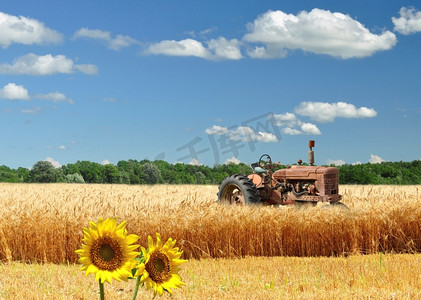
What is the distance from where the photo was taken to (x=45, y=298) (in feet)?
18.2

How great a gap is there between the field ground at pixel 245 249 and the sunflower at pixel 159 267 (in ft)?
10.6

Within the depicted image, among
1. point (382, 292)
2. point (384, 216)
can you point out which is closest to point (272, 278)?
point (382, 292)

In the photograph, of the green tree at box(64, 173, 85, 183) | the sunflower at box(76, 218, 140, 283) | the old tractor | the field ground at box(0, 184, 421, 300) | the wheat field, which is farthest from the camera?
the green tree at box(64, 173, 85, 183)

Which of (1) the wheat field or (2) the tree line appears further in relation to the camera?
(2) the tree line

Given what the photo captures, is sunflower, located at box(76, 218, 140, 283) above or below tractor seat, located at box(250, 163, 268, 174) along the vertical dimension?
below

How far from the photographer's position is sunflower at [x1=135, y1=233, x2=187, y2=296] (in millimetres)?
2578

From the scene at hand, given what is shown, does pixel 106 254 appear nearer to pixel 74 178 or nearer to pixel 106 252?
pixel 106 252

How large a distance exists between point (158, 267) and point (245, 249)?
689 centimetres

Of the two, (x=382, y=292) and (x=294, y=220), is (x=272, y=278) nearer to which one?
(x=382, y=292)

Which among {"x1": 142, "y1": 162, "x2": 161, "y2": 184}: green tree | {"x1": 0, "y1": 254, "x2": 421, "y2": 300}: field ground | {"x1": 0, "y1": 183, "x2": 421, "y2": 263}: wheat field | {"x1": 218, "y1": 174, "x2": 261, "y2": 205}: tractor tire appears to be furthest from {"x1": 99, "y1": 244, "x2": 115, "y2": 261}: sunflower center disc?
{"x1": 142, "y1": 162, "x2": 161, "y2": 184}: green tree

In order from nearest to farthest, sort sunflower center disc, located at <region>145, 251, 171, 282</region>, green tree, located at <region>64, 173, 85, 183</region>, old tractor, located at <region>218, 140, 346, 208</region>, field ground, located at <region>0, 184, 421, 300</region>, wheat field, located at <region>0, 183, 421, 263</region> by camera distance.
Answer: sunflower center disc, located at <region>145, 251, 171, 282</region>
field ground, located at <region>0, 184, 421, 300</region>
wheat field, located at <region>0, 183, 421, 263</region>
old tractor, located at <region>218, 140, 346, 208</region>
green tree, located at <region>64, 173, 85, 183</region>

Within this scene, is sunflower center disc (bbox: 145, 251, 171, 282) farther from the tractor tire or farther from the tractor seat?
the tractor seat

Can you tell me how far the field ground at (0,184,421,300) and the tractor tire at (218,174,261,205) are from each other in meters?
1.27

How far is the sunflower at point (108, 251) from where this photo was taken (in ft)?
8.26
